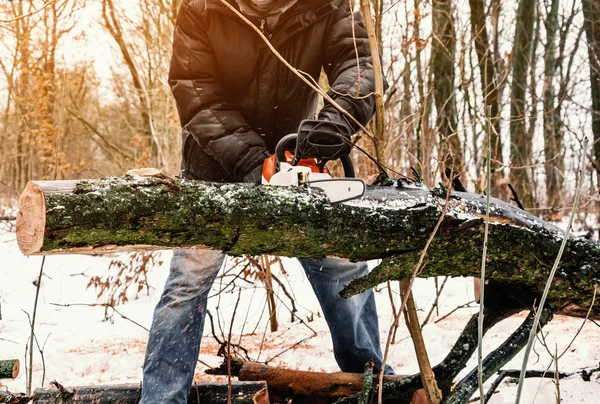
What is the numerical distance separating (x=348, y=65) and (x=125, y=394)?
62.0 inches

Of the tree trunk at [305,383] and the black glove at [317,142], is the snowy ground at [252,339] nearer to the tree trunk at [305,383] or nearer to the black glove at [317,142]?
the tree trunk at [305,383]

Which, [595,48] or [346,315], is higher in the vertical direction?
[595,48]

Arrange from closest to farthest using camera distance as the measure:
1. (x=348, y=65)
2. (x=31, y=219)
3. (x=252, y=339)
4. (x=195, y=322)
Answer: (x=31, y=219) < (x=195, y=322) < (x=348, y=65) < (x=252, y=339)

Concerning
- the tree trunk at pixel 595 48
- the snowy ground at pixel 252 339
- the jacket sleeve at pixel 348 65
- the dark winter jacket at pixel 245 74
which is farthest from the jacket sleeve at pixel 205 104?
the tree trunk at pixel 595 48

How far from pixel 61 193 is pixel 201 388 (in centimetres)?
101

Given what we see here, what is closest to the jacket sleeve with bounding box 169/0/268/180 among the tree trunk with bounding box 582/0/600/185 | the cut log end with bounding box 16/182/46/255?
the cut log end with bounding box 16/182/46/255

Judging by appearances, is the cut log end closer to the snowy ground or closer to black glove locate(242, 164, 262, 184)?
black glove locate(242, 164, 262, 184)

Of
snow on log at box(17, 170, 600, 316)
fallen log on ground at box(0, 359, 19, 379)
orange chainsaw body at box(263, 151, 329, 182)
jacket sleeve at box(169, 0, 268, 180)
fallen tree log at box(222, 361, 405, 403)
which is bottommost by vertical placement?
fallen tree log at box(222, 361, 405, 403)

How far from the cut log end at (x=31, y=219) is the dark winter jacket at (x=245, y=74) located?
1.03 meters

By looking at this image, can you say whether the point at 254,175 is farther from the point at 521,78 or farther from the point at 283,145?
the point at 521,78

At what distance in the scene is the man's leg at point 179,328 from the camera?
70.7 inches

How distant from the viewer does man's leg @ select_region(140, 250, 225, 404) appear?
179cm

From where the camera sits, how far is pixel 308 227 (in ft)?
4.36

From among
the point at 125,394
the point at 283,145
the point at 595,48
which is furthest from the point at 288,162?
the point at 595,48
